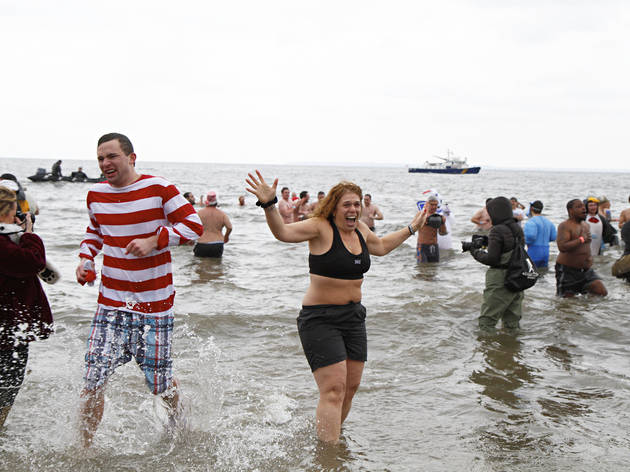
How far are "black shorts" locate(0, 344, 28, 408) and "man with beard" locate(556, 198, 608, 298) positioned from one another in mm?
7504

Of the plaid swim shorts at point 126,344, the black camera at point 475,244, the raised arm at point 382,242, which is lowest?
the plaid swim shorts at point 126,344

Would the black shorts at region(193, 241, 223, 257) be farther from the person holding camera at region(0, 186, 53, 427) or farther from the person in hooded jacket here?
the person holding camera at region(0, 186, 53, 427)

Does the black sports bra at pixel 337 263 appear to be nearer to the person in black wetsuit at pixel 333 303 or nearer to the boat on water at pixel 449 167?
the person in black wetsuit at pixel 333 303

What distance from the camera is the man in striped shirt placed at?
3578mm

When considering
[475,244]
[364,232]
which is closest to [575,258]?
[475,244]

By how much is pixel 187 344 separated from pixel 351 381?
11.6 ft

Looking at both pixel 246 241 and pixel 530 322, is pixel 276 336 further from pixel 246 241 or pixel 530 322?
pixel 246 241

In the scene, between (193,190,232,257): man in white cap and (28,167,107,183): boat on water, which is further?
(28,167,107,183): boat on water

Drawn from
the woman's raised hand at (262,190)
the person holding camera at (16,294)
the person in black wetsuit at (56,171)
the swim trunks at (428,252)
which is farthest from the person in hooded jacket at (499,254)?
the person in black wetsuit at (56,171)

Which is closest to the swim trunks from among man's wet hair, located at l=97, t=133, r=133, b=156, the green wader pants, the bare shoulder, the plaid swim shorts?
the green wader pants

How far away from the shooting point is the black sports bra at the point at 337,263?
392cm

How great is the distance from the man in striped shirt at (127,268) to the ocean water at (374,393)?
45cm

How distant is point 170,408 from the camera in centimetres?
391

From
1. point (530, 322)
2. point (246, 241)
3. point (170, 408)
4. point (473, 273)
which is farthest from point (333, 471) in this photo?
point (246, 241)
